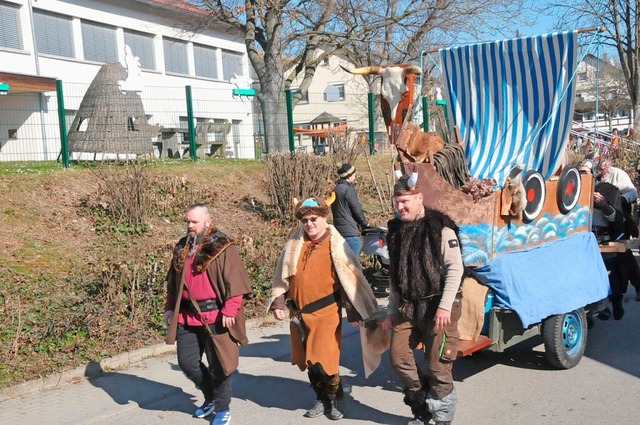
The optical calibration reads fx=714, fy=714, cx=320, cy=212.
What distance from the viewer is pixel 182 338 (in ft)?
17.3

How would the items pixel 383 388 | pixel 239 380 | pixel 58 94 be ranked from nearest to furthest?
1. pixel 383 388
2. pixel 239 380
3. pixel 58 94

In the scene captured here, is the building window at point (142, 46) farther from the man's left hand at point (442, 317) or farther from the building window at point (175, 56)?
the man's left hand at point (442, 317)

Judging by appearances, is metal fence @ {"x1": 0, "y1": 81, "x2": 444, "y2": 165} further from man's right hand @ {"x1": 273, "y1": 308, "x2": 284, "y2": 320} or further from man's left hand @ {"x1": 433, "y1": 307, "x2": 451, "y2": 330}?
man's left hand @ {"x1": 433, "y1": 307, "x2": 451, "y2": 330}

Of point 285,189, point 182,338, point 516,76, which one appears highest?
point 516,76

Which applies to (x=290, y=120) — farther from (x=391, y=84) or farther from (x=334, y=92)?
(x=334, y=92)

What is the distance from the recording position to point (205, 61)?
34094mm

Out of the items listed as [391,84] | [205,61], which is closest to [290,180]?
[391,84]

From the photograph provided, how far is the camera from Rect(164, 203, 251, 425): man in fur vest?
5.09 m

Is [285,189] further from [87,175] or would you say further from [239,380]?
[239,380]

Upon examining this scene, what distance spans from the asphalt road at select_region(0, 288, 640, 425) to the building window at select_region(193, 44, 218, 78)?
28.1 m

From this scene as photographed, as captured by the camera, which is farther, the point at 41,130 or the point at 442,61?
the point at 41,130

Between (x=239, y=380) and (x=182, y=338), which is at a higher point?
(x=182, y=338)

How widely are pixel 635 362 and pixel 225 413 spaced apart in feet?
12.1

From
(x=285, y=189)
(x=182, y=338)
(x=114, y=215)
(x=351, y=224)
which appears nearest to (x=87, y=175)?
(x=114, y=215)
